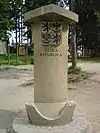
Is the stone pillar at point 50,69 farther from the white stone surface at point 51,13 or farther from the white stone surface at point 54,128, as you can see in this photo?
the white stone surface at point 54,128

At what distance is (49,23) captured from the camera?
6309 mm

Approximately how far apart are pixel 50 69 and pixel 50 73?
74 millimetres

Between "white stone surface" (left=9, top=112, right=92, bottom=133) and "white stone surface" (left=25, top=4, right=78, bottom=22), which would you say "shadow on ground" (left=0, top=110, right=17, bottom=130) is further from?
"white stone surface" (left=25, top=4, right=78, bottom=22)

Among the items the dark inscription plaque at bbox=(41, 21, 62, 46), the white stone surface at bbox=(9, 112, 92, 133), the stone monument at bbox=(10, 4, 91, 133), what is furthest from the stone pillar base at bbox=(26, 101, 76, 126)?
the dark inscription plaque at bbox=(41, 21, 62, 46)

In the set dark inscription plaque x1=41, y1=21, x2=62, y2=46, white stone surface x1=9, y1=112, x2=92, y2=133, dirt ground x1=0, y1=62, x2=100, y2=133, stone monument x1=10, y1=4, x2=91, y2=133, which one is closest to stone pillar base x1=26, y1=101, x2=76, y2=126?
stone monument x1=10, y1=4, x2=91, y2=133

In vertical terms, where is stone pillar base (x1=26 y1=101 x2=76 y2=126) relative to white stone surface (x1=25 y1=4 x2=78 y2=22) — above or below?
below

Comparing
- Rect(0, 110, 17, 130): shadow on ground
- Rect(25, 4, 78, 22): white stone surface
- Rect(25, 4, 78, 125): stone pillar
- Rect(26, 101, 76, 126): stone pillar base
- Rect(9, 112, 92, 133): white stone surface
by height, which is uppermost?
Rect(25, 4, 78, 22): white stone surface

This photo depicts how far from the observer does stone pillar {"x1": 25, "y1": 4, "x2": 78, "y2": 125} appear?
6.22 m

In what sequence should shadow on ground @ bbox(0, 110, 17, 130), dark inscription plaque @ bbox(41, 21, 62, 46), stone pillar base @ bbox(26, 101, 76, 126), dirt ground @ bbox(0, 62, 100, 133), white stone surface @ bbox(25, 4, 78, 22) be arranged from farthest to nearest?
dirt ground @ bbox(0, 62, 100, 133)
shadow on ground @ bbox(0, 110, 17, 130)
dark inscription plaque @ bbox(41, 21, 62, 46)
stone pillar base @ bbox(26, 101, 76, 126)
white stone surface @ bbox(25, 4, 78, 22)

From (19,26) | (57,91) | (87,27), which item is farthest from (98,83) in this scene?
(19,26)

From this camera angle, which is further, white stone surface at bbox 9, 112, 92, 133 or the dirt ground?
the dirt ground

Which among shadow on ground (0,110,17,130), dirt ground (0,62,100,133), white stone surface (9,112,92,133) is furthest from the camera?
dirt ground (0,62,100,133)

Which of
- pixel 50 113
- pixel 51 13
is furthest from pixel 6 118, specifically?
pixel 51 13

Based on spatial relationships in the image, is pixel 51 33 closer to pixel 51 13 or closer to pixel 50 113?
pixel 51 13
